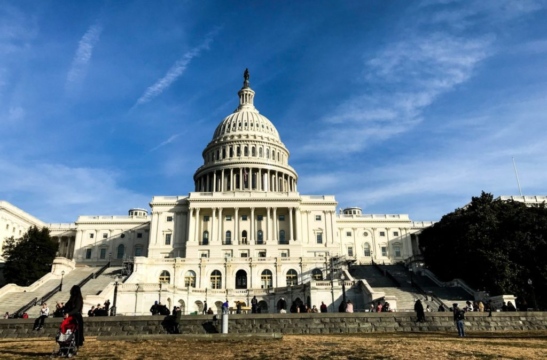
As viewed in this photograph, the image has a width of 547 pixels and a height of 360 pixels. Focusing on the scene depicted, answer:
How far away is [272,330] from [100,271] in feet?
181

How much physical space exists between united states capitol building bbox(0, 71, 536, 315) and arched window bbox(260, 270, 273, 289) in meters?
0.15

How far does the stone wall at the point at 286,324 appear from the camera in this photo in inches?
1100

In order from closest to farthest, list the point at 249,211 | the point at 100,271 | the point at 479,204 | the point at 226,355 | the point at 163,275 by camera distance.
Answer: the point at 226,355, the point at 479,204, the point at 163,275, the point at 100,271, the point at 249,211

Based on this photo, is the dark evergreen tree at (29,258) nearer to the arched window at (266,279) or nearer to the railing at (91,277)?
the railing at (91,277)

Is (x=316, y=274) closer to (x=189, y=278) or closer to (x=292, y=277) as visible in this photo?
(x=292, y=277)

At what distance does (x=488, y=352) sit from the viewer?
16.8 m

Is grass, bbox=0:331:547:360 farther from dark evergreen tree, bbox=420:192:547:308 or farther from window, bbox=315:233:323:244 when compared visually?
window, bbox=315:233:323:244

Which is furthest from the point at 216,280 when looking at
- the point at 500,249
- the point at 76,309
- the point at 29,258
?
the point at 76,309

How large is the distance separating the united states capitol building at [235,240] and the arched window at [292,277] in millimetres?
150

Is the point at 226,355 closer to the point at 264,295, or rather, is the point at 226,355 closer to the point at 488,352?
the point at 488,352

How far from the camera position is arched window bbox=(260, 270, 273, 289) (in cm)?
7044

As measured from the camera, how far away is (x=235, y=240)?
285 feet

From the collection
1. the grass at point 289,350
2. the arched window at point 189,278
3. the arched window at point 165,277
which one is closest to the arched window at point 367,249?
the arched window at point 189,278

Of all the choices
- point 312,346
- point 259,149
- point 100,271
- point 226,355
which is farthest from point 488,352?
point 259,149
